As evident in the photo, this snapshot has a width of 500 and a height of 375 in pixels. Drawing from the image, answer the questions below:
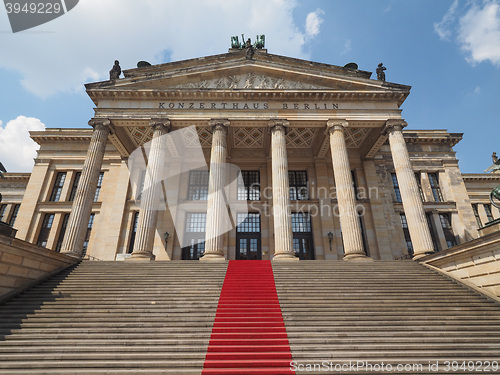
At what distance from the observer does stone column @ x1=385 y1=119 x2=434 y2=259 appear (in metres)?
17.5

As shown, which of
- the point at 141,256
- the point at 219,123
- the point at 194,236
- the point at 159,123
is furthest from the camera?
the point at 194,236

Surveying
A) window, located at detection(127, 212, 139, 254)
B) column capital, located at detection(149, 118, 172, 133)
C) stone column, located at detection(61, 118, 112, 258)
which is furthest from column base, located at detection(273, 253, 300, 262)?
window, located at detection(127, 212, 139, 254)

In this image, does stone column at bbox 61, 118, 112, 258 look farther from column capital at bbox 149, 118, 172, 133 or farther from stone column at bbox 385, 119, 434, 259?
stone column at bbox 385, 119, 434, 259

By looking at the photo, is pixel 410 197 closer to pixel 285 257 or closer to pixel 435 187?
pixel 285 257

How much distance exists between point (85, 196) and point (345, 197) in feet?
58.2

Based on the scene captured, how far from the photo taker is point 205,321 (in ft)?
30.4

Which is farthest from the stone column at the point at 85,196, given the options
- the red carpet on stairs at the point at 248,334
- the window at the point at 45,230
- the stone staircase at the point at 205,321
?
the red carpet on stairs at the point at 248,334

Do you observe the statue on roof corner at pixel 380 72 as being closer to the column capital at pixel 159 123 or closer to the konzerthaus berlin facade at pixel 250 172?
the konzerthaus berlin facade at pixel 250 172

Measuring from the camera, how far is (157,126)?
20312 millimetres

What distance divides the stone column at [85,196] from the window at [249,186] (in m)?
12.1

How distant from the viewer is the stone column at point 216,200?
675 inches

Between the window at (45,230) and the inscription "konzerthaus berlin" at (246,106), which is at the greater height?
the inscription "konzerthaus berlin" at (246,106)

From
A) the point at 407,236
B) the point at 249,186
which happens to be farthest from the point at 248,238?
the point at 407,236

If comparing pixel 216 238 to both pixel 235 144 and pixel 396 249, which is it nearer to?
pixel 235 144
